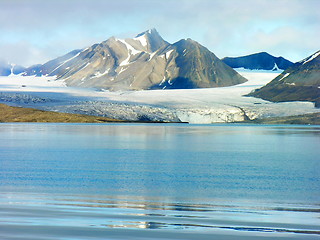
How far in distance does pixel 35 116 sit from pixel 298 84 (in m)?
81.2

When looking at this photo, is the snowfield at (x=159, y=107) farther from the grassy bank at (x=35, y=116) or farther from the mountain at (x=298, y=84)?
the mountain at (x=298, y=84)

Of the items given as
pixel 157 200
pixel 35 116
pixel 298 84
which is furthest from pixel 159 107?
pixel 157 200

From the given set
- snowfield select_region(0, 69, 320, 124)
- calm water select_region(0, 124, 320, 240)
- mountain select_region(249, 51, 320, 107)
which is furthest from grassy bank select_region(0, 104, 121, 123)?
calm water select_region(0, 124, 320, 240)

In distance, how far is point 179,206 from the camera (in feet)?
34.8

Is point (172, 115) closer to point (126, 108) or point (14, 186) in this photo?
point (126, 108)

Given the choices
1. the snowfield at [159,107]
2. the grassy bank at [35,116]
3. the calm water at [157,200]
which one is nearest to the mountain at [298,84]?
the snowfield at [159,107]

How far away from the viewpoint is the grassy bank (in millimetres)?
96469

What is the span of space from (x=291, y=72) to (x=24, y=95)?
90.1 meters

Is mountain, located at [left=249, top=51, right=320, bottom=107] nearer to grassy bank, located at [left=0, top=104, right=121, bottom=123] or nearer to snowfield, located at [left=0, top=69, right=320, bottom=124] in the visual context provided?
snowfield, located at [left=0, top=69, right=320, bottom=124]

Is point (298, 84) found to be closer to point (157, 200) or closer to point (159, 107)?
point (159, 107)

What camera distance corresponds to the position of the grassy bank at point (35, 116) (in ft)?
316

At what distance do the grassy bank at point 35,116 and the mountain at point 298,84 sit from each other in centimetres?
4804

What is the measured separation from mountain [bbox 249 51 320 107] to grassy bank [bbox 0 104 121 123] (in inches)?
1892

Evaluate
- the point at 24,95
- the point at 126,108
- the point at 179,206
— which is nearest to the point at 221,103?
the point at 126,108
